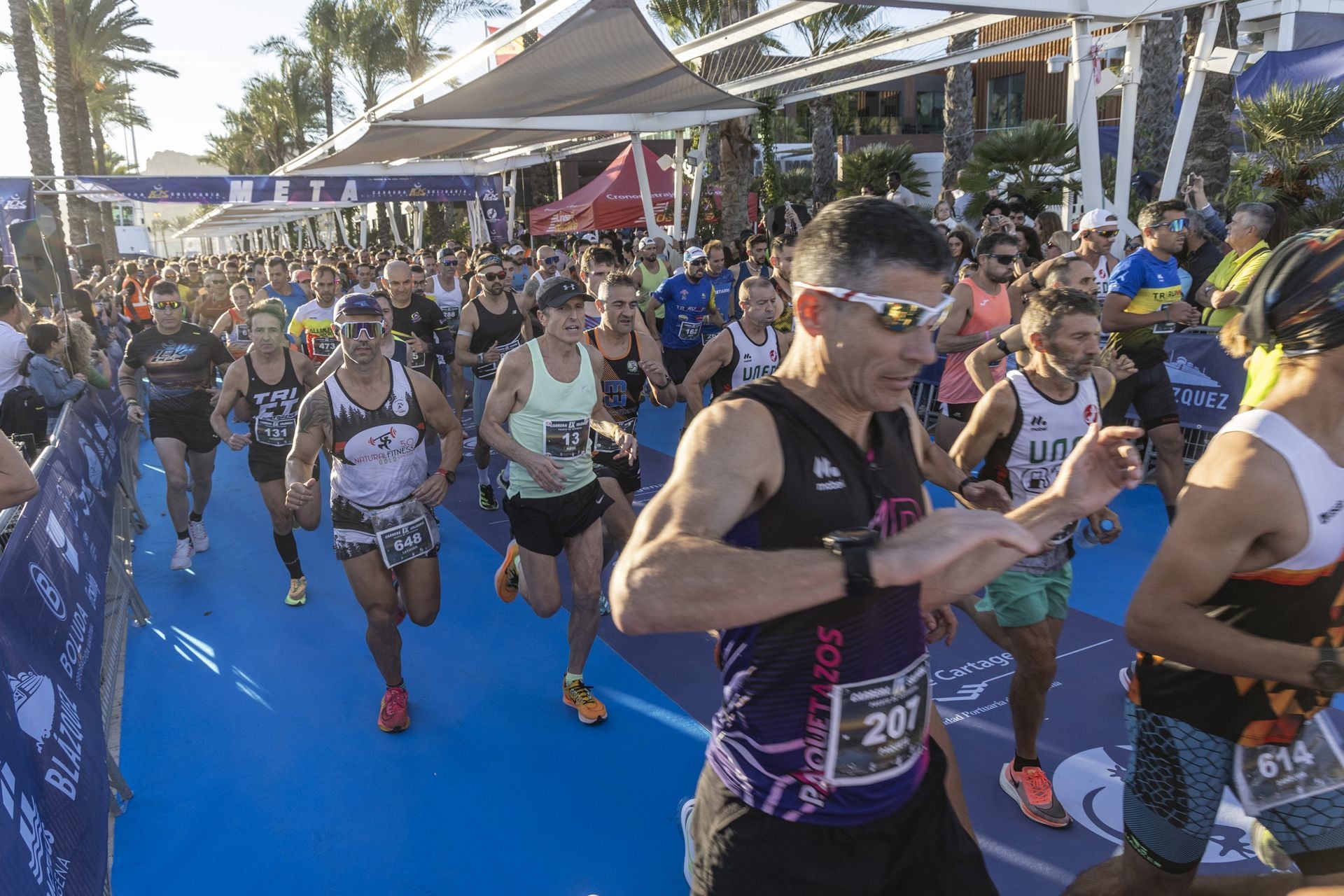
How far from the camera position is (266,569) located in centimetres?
699

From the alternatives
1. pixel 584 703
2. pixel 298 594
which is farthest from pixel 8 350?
pixel 584 703

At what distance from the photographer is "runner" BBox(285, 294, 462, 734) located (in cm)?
433

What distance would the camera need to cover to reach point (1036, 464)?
3.74m

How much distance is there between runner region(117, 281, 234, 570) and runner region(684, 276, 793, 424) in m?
3.61

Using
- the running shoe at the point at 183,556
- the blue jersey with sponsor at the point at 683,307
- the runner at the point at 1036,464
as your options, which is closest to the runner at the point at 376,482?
the runner at the point at 1036,464

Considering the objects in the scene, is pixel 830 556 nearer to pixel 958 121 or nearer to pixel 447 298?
pixel 447 298

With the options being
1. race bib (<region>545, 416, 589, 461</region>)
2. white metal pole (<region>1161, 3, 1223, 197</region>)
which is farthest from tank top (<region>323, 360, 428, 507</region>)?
white metal pole (<region>1161, 3, 1223, 197</region>)

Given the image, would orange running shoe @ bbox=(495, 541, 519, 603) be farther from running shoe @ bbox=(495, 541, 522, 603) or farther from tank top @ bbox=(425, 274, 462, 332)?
tank top @ bbox=(425, 274, 462, 332)

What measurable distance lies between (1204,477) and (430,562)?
351 centimetres

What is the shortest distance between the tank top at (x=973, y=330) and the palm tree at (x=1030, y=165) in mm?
8048

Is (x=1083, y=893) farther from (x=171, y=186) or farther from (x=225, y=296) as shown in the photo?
(x=171, y=186)

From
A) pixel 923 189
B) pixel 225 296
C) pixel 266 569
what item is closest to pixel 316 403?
pixel 266 569

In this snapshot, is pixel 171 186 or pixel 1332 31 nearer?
pixel 1332 31

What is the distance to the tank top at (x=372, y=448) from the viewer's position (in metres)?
4.37
